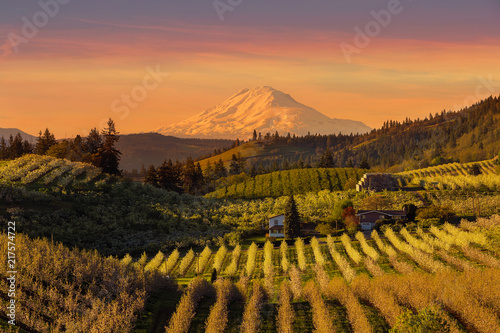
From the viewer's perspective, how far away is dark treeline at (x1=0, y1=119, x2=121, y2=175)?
109500 mm

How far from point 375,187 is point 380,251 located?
2557 inches

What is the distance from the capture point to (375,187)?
434 ft

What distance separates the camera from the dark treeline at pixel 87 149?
109500mm

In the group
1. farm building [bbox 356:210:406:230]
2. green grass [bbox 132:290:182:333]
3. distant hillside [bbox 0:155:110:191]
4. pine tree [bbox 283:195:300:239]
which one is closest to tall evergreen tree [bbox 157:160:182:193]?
distant hillside [bbox 0:155:110:191]

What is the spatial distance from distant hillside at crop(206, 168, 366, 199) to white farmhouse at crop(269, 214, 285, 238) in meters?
47.3

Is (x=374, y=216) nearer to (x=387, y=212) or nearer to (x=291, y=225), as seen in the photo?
(x=387, y=212)

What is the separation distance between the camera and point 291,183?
5871 inches

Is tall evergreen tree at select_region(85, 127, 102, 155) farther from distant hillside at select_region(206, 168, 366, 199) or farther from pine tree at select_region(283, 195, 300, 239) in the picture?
pine tree at select_region(283, 195, 300, 239)

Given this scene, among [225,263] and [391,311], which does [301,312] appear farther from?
[225,263]

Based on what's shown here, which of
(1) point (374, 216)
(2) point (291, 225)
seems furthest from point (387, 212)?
(2) point (291, 225)

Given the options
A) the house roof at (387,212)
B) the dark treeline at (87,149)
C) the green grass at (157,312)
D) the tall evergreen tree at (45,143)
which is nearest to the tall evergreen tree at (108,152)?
the dark treeline at (87,149)

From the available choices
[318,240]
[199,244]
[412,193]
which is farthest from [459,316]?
[412,193]

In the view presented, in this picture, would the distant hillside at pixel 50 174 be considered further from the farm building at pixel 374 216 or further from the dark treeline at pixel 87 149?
the farm building at pixel 374 216

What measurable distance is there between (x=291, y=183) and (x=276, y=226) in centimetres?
6131
